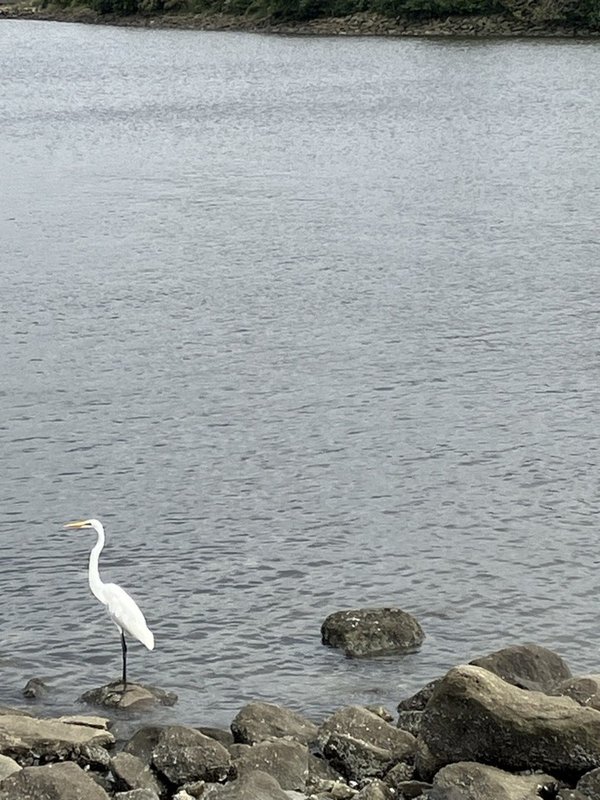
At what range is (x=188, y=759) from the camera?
14.3m

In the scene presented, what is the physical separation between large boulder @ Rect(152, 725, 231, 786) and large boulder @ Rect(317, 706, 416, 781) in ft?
3.66

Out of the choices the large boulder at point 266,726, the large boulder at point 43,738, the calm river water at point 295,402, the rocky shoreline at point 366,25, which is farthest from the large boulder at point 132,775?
the rocky shoreline at point 366,25

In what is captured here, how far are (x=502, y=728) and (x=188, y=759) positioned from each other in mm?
3058

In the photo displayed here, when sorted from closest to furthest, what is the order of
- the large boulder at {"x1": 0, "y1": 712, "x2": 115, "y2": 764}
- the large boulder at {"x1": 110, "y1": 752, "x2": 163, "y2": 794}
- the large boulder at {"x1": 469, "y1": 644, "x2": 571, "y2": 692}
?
the large boulder at {"x1": 110, "y1": 752, "x2": 163, "y2": 794}
the large boulder at {"x1": 0, "y1": 712, "x2": 115, "y2": 764}
the large boulder at {"x1": 469, "y1": 644, "x2": 571, "y2": 692}

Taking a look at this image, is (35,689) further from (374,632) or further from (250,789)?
(250,789)

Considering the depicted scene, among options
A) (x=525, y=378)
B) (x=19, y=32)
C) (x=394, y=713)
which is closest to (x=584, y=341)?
(x=525, y=378)

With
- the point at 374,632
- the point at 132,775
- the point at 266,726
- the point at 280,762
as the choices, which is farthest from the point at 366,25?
the point at 132,775

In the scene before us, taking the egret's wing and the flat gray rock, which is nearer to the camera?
the flat gray rock

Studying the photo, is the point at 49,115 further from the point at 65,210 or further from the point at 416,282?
the point at 416,282

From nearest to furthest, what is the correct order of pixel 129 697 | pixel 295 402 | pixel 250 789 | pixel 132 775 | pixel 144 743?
pixel 250 789 → pixel 132 775 → pixel 144 743 → pixel 129 697 → pixel 295 402

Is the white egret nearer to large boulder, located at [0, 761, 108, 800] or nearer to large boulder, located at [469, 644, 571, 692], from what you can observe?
large boulder, located at [0, 761, 108, 800]

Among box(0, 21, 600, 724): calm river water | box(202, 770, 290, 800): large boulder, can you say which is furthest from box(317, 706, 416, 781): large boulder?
box(0, 21, 600, 724): calm river water

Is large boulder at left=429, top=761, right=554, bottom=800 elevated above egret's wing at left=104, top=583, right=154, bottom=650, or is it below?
above

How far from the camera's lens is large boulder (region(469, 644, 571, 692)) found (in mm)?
16266
